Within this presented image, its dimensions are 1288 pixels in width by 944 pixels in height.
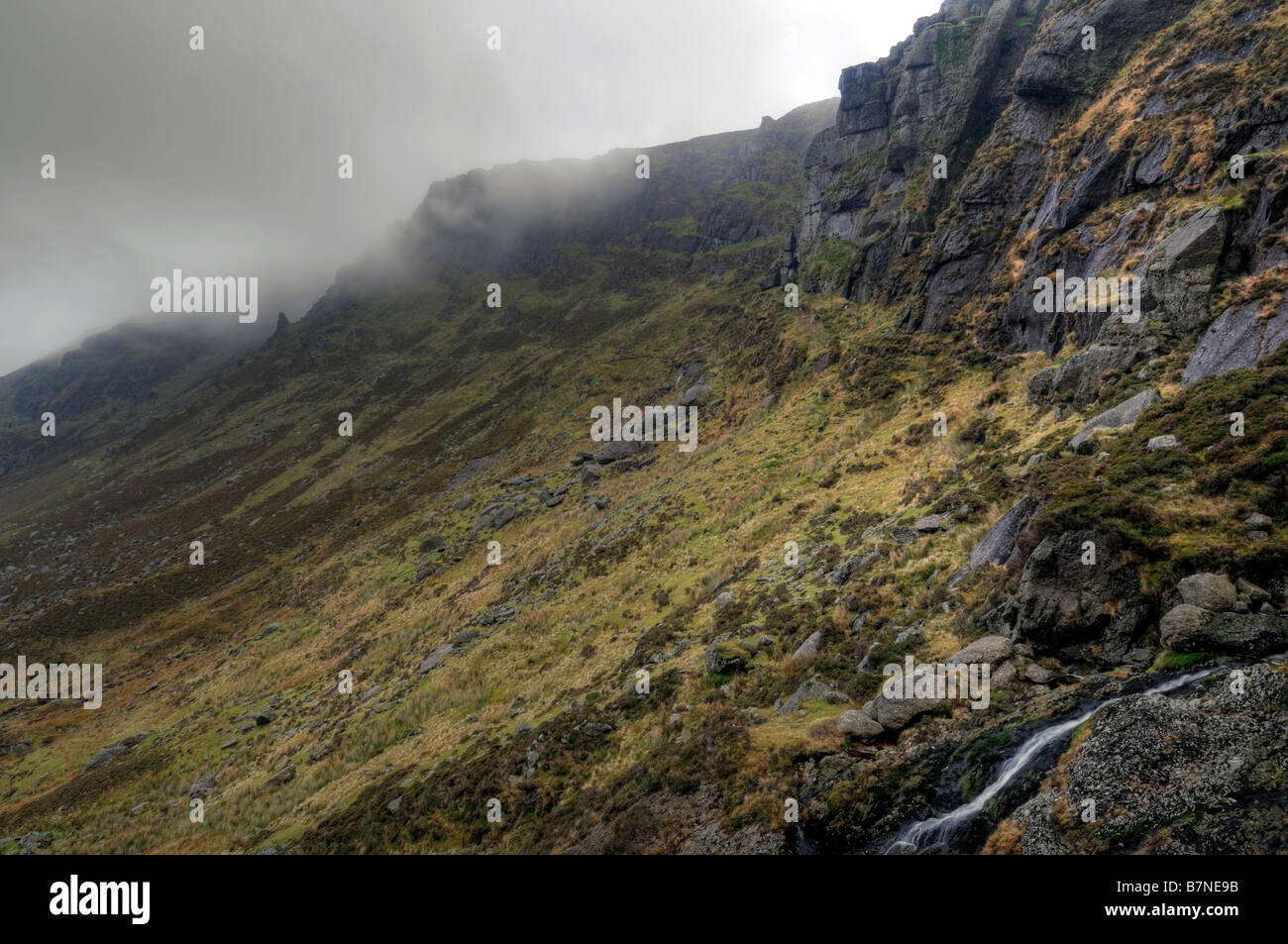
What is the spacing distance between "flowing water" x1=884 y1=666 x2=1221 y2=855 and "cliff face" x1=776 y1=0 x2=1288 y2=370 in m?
12.8

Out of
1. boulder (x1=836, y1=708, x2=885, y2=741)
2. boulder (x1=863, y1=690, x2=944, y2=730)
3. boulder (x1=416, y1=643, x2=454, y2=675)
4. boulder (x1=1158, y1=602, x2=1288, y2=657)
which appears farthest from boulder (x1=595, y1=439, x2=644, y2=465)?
boulder (x1=1158, y1=602, x2=1288, y2=657)

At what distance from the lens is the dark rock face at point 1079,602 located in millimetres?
8508

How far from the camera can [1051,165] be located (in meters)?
29.1

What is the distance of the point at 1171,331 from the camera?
50.2 feet

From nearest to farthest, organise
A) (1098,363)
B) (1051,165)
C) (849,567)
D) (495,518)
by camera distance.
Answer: (849,567) → (1098,363) → (1051,165) → (495,518)

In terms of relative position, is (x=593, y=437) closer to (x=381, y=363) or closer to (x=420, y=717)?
(x=420, y=717)

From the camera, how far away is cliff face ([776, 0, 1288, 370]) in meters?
16.7

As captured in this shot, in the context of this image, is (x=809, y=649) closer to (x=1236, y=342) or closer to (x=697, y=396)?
(x=1236, y=342)

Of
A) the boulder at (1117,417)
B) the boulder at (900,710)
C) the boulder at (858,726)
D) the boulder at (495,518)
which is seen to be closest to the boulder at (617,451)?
the boulder at (495,518)

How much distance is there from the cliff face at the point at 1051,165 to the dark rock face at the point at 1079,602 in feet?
34.0

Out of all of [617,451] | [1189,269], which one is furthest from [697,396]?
[1189,269]

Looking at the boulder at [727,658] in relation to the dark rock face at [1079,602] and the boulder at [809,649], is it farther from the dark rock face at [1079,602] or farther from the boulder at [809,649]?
the dark rock face at [1079,602]

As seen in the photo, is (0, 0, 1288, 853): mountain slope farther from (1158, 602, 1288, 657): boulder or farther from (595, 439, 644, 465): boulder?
(595, 439, 644, 465): boulder

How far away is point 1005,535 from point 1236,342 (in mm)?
7164
